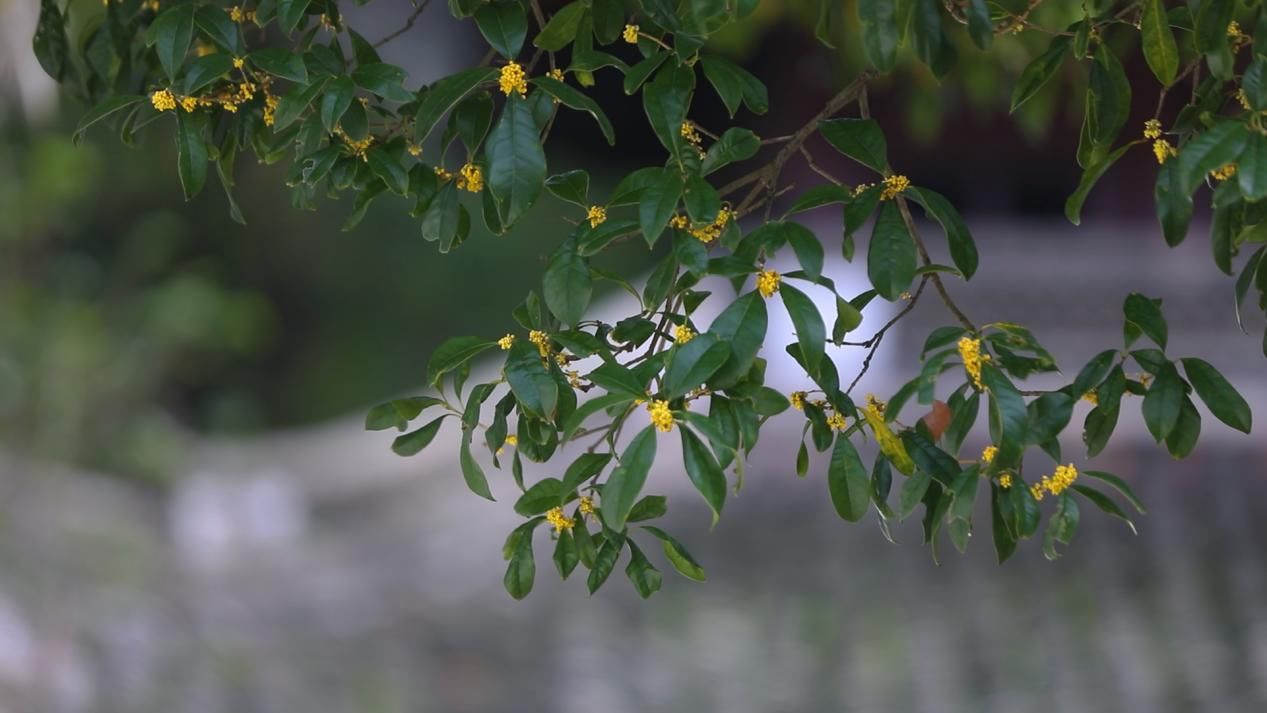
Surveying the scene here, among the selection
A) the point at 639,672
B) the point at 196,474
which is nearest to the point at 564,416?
the point at 639,672

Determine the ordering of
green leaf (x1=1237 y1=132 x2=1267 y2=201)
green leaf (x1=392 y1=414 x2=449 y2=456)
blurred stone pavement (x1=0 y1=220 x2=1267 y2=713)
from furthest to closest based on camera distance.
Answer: blurred stone pavement (x1=0 y1=220 x2=1267 y2=713) → green leaf (x1=392 y1=414 x2=449 y2=456) → green leaf (x1=1237 y1=132 x2=1267 y2=201)

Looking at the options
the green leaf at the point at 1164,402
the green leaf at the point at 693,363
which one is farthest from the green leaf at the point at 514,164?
the green leaf at the point at 1164,402

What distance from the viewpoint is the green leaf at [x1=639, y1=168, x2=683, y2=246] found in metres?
0.63

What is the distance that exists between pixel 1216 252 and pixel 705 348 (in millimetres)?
261

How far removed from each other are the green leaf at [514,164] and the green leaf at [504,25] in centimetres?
4

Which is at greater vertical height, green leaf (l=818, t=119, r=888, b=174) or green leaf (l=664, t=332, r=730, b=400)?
green leaf (l=818, t=119, r=888, b=174)

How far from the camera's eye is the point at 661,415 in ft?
1.90

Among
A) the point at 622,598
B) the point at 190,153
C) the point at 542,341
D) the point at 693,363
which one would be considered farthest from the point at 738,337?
the point at 622,598

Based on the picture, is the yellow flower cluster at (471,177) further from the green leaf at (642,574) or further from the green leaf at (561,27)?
the green leaf at (642,574)

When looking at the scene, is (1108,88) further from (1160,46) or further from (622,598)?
(622,598)

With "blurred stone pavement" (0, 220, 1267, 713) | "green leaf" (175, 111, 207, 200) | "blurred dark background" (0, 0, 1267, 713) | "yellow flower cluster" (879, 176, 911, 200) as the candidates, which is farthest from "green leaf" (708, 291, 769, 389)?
"blurred stone pavement" (0, 220, 1267, 713)

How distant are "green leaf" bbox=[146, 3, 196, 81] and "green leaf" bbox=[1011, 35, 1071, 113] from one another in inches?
18.1

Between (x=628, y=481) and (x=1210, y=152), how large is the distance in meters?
0.30

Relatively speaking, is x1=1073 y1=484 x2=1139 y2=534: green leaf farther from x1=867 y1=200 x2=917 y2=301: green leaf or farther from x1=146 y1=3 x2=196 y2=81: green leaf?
x1=146 y1=3 x2=196 y2=81: green leaf
